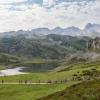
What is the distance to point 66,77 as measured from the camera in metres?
159

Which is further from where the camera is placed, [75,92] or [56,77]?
[56,77]

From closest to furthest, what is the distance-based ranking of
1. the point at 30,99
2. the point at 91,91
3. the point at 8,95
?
1. the point at 91,91
2. the point at 30,99
3. the point at 8,95

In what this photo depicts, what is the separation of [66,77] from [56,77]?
5792 mm

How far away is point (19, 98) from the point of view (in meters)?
92.1

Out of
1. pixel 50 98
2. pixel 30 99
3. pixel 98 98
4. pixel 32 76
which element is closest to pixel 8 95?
pixel 30 99

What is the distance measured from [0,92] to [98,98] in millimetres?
64522

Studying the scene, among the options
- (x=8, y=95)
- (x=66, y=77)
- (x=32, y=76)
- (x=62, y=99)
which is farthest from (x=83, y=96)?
(x=32, y=76)

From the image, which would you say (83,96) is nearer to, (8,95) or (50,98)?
(50,98)

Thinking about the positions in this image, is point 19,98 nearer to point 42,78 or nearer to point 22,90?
point 22,90

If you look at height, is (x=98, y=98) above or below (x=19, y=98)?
above

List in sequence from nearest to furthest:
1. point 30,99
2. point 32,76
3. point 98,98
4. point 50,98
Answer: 1. point 98,98
2. point 50,98
3. point 30,99
4. point 32,76

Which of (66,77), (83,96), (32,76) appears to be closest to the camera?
(83,96)

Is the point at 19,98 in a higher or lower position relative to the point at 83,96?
lower

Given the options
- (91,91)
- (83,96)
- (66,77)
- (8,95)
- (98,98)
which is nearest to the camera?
(98,98)
